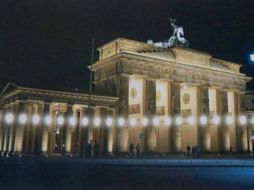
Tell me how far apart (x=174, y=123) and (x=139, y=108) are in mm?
6693

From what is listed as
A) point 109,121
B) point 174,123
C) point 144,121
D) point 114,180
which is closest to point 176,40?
point 174,123

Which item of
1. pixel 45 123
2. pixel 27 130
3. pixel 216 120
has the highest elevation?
pixel 216 120

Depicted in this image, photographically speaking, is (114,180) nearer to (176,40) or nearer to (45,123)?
(45,123)

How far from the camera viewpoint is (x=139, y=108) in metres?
54.7

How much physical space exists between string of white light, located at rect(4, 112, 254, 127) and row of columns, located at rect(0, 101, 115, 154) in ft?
1.60

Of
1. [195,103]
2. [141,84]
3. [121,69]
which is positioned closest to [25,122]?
[121,69]

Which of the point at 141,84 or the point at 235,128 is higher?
the point at 141,84

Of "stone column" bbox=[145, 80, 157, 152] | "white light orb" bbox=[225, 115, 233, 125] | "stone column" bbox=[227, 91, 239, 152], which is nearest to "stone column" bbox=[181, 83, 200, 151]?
"white light orb" bbox=[225, 115, 233, 125]

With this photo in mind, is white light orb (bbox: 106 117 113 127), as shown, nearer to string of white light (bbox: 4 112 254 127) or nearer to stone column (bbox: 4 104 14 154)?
string of white light (bbox: 4 112 254 127)

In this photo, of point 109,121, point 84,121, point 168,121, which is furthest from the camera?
point 168,121

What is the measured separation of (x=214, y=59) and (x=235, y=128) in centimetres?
1484

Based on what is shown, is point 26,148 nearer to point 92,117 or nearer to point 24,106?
point 24,106

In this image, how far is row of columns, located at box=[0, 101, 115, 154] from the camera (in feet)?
146

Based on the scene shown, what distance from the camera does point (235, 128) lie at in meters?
65.5
